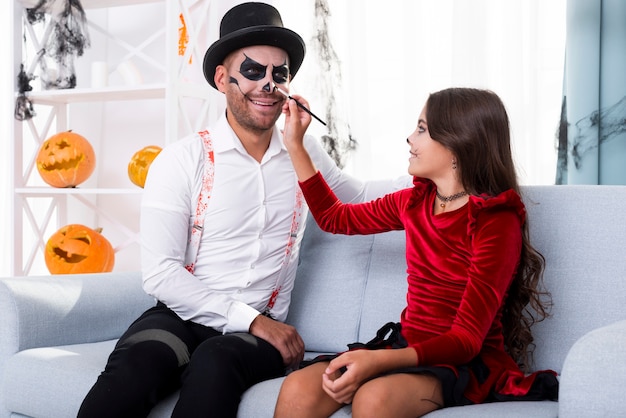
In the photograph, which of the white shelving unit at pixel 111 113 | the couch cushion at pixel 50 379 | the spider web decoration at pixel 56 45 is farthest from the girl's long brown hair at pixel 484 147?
the spider web decoration at pixel 56 45

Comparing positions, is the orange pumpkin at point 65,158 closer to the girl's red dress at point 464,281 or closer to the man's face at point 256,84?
the man's face at point 256,84

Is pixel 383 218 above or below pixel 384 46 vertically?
below

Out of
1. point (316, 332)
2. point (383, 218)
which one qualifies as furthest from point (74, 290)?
point (383, 218)

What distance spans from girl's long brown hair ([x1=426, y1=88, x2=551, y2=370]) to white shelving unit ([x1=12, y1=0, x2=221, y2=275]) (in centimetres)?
146

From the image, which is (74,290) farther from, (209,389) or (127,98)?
(127,98)

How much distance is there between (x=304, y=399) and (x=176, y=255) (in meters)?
0.58

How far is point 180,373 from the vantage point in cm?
180

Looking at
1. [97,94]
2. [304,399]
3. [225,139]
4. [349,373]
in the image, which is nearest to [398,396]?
[349,373]

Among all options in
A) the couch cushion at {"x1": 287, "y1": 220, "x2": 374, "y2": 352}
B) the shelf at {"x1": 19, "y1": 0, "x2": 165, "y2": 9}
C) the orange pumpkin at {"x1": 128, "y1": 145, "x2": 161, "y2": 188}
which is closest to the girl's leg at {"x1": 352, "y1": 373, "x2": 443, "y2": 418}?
the couch cushion at {"x1": 287, "y1": 220, "x2": 374, "y2": 352}

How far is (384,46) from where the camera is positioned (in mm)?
3016

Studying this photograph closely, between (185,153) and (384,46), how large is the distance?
125 cm

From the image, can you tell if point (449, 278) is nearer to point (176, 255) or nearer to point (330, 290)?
point (330, 290)

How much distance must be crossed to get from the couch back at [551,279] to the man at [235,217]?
0.47 feet

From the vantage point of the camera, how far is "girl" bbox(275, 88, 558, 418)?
153 centimetres
